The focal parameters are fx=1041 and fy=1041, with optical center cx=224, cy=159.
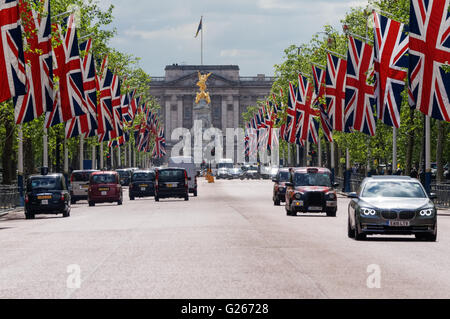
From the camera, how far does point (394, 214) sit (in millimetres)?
23719

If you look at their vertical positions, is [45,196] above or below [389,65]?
below

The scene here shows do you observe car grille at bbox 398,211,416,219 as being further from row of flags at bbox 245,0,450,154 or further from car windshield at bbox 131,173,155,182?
car windshield at bbox 131,173,155,182

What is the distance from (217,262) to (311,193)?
19.5m

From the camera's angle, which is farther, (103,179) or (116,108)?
(116,108)

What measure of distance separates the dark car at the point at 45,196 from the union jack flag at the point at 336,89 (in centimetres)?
2053

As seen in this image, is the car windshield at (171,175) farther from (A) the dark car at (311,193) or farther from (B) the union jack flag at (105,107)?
(A) the dark car at (311,193)

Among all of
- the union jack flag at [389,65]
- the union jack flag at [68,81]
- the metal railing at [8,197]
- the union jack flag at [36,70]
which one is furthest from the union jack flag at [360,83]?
the metal railing at [8,197]

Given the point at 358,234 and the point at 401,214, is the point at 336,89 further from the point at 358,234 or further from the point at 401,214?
the point at 401,214

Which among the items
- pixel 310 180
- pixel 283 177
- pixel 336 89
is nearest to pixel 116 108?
pixel 336 89

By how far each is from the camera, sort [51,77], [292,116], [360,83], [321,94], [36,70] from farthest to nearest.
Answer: [292,116] < [321,94] < [360,83] < [51,77] < [36,70]

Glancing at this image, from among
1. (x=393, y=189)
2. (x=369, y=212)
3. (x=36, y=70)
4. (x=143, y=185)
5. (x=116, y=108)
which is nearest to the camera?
(x=369, y=212)

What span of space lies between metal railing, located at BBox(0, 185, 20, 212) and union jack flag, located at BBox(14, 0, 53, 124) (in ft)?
27.9

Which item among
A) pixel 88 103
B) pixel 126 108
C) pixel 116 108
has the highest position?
pixel 126 108

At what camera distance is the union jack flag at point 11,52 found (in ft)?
110
